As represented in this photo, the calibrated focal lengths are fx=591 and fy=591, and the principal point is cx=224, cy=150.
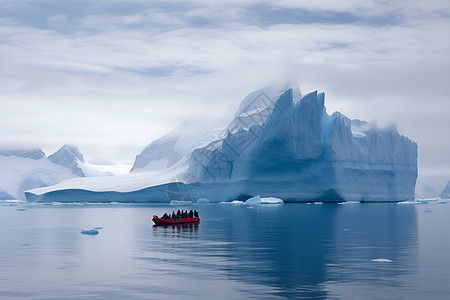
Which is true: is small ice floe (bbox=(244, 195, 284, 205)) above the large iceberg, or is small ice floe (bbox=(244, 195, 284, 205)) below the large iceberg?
below

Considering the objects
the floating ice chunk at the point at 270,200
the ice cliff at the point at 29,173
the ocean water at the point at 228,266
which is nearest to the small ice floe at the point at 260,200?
the floating ice chunk at the point at 270,200

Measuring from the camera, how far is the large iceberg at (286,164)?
68.7 m

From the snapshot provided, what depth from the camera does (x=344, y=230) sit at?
3031 cm

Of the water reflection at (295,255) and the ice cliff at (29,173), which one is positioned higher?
the ice cliff at (29,173)

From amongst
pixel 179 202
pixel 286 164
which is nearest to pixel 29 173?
pixel 179 202

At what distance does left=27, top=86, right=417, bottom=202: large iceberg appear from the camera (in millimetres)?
68688

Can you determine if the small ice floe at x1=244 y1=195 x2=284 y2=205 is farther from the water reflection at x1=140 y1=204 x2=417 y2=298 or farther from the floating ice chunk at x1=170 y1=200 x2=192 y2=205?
the water reflection at x1=140 y1=204 x2=417 y2=298

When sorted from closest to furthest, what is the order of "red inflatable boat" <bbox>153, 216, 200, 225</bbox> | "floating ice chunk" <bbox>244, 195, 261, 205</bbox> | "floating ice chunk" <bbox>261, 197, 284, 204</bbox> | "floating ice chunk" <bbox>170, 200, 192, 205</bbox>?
"red inflatable boat" <bbox>153, 216, 200, 225</bbox>
"floating ice chunk" <bbox>244, 195, 261, 205</bbox>
"floating ice chunk" <bbox>261, 197, 284, 204</bbox>
"floating ice chunk" <bbox>170, 200, 192, 205</bbox>

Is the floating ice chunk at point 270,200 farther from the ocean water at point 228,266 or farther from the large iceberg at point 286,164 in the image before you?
the ocean water at point 228,266

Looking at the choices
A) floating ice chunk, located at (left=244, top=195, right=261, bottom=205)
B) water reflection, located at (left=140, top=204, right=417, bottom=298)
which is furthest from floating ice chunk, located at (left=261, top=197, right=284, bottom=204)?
water reflection, located at (left=140, top=204, right=417, bottom=298)

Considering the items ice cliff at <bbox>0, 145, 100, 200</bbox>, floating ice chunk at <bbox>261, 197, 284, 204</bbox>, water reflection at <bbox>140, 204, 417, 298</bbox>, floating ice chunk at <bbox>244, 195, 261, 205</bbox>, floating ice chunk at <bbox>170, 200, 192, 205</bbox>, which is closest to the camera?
water reflection at <bbox>140, 204, 417, 298</bbox>

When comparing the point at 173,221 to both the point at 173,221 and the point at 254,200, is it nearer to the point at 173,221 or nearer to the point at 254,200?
the point at 173,221

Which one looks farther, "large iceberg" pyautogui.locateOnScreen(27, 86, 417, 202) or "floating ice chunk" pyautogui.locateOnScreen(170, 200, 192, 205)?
"floating ice chunk" pyautogui.locateOnScreen(170, 200, 192, 205)

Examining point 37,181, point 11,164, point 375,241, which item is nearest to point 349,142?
point 375,241
